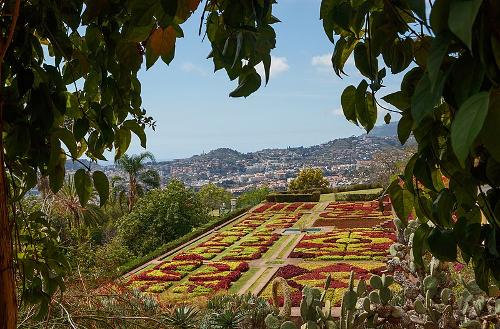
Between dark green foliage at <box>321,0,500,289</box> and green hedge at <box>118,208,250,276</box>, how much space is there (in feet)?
38.1

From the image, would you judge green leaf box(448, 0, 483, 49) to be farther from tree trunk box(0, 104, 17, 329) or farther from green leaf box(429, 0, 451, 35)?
tree trunk box(0, 104, 17, 329)

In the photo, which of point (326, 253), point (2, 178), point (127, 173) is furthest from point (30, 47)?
point (127, 173)

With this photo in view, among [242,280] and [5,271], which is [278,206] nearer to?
[242,280]

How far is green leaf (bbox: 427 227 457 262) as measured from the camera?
0.54m

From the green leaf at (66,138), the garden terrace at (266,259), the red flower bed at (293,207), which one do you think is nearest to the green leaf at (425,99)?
the green leaf at (66,138)

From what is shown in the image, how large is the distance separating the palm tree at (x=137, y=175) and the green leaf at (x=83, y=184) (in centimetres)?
2790

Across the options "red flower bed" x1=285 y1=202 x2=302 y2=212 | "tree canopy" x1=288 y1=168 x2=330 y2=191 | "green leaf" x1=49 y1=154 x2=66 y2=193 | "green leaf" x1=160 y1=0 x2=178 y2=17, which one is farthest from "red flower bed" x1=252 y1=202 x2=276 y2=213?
"green leaf" x1=160 y1=0 x2=178 y2=17

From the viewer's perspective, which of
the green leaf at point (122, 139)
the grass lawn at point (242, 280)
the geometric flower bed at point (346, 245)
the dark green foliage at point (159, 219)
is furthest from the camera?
the dark green foliage at point (159, 219)

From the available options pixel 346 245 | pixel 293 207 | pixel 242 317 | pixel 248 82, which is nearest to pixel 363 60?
pixel 248 82

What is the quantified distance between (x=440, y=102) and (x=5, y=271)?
29.8 inches

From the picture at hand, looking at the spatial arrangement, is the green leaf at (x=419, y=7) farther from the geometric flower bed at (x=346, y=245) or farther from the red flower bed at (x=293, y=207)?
the red flower bed at (x=293, y=207)

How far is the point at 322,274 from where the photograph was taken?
11914 mm

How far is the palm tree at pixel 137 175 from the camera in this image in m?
29.0

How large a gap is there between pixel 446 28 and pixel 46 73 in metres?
Result: 0.82
